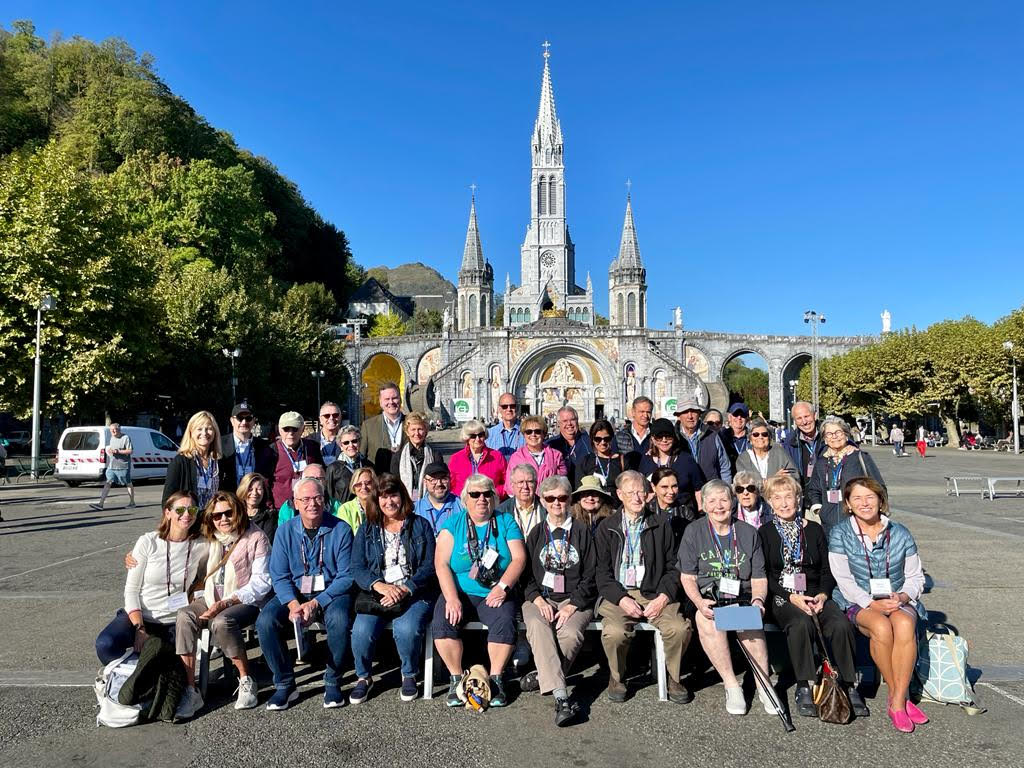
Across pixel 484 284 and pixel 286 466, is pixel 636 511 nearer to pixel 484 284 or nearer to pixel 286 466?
pixel 286 466

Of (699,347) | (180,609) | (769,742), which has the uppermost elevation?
(699,347)

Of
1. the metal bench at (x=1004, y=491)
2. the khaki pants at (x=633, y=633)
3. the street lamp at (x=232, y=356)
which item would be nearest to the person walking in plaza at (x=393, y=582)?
the khaki pants at (x=633, y=633)

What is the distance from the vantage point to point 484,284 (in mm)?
67875

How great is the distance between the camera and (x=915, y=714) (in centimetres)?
403

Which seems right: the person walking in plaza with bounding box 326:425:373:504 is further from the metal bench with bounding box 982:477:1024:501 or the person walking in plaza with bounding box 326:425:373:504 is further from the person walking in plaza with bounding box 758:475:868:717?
the metal bench with bounding box 982:477:1024:501

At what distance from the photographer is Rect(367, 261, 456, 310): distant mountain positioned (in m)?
108

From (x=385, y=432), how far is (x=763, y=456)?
10.7 feet

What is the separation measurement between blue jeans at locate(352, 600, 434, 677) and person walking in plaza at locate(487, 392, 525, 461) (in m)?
2.20

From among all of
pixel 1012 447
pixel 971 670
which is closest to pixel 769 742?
pixel 971 670

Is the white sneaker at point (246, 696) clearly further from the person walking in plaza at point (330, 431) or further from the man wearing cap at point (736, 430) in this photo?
the man wearing cap at point (736, 430)

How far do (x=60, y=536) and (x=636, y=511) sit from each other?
30.1ft

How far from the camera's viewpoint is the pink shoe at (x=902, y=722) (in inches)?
154

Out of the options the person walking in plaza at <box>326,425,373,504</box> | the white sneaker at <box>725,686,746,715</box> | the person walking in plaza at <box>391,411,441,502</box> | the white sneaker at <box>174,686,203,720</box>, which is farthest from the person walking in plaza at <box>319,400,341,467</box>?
the white sneaker at <box>725,686,746,715</box>

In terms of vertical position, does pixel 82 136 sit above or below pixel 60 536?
above
